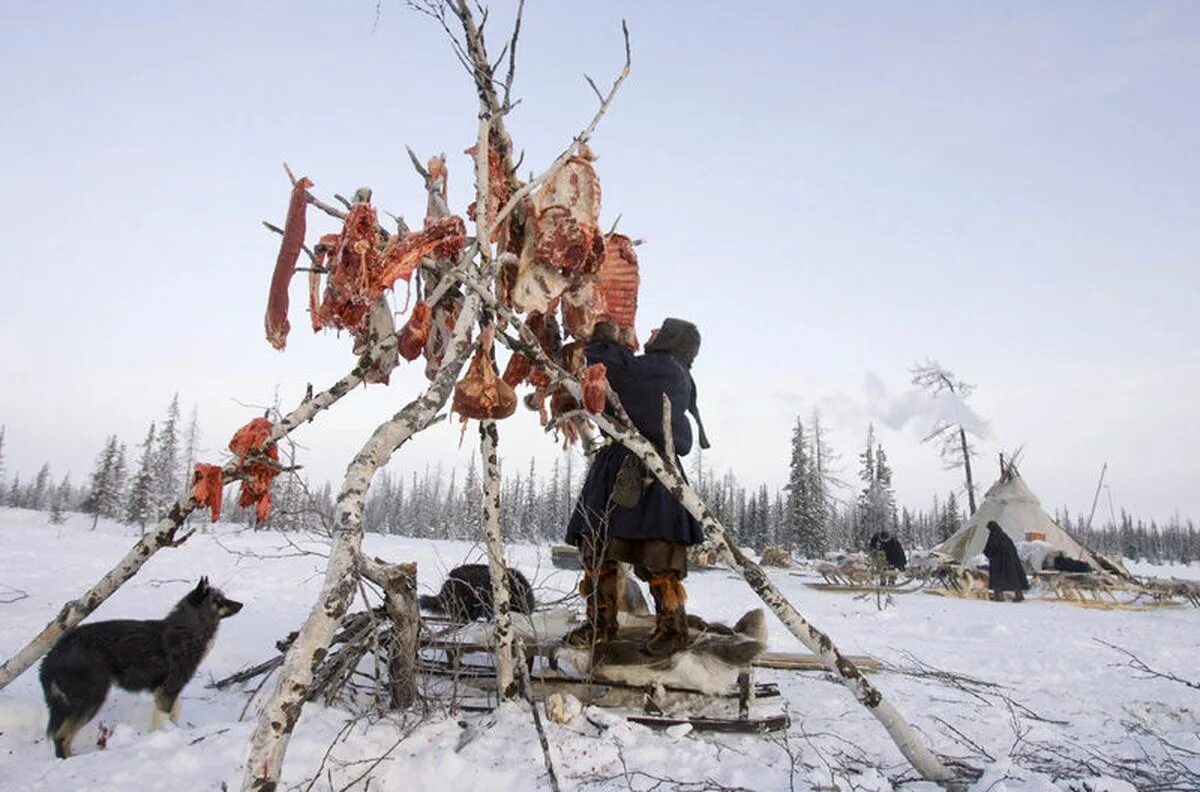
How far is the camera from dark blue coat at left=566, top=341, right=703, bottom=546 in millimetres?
4535

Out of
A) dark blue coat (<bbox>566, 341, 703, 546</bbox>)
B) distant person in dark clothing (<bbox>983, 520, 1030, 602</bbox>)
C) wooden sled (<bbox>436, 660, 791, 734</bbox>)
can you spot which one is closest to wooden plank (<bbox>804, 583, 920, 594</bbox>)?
distant person in dark clothing (<bbox>983, 520, 1030, 602</bbox>)

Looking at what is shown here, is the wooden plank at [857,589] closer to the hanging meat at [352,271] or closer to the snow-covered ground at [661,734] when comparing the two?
the snow-covered ground at [661,734]

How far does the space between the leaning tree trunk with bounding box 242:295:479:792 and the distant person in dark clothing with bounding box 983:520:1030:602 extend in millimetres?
17032

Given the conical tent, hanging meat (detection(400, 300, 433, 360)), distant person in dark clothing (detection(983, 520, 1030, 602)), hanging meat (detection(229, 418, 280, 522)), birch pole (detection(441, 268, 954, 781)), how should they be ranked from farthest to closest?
the conical tent
distant person in dark clothing (detection(983, 520, 1030, 602))
hanging meat (detection(400, 300, 433, 360))
hanging meat (detection(229, 418, 280, 522))
birch pole (detection(441, 268, 954, 781))

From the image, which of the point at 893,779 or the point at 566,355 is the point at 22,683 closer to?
the point at 566,355

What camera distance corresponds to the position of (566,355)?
4406 mm

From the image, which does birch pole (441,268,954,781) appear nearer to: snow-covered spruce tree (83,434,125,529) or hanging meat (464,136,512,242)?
hanging meat (464,136,512,242)

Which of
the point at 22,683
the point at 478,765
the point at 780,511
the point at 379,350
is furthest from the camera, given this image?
the point at 780,511

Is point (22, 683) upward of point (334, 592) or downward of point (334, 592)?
downward

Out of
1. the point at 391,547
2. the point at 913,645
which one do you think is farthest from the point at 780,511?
the point at 913,645

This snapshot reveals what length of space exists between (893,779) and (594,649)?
5.93 ft

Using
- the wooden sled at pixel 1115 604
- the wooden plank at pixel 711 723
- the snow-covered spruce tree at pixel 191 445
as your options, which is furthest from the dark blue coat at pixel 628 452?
the snow-covered spruce tree at pixel 191 445

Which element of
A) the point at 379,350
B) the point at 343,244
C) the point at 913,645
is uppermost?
the point at 343,244

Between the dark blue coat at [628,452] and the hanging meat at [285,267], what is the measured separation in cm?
187
